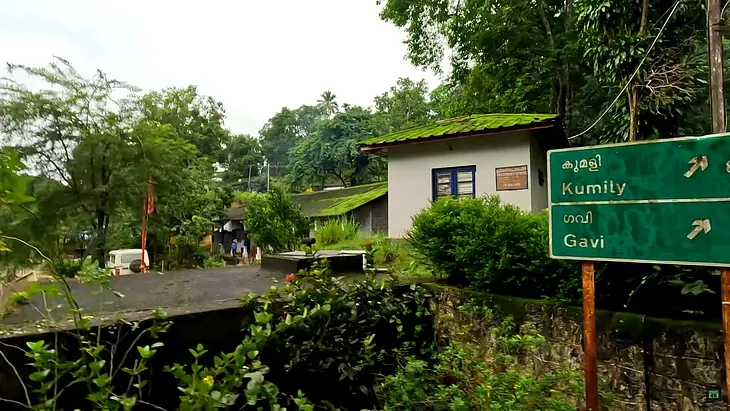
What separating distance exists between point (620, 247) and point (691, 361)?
0.84m

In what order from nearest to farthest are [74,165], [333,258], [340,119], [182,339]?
[182,339] < [333,258] < [74,165] < [340,119]

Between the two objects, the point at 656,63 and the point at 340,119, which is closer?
the point at 656,63

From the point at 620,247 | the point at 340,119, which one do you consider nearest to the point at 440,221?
the point at 620,247

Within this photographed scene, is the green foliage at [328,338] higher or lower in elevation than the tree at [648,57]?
lower

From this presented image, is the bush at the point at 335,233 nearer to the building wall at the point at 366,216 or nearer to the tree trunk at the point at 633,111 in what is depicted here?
the building wall at the point at 366,216

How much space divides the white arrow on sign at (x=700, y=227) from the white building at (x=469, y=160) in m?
6.70

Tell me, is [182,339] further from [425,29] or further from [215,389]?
[425,29]

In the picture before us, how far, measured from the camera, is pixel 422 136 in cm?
953

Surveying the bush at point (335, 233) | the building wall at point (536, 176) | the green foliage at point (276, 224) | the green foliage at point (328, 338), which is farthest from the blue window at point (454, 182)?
the green foliage at point (328, 338)

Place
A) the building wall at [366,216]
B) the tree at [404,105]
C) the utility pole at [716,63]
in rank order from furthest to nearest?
the tree at [404,105], the building wall at [366,216], the utility pole at [716,63]

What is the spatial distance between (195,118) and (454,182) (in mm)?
15567

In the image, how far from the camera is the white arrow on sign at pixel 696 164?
200cm

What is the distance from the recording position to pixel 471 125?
30.8ft

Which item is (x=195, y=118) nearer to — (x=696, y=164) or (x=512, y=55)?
(x=512, y=55)
